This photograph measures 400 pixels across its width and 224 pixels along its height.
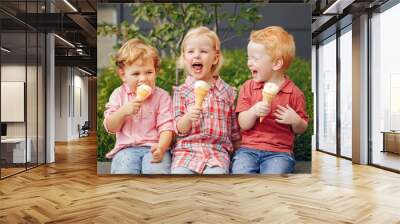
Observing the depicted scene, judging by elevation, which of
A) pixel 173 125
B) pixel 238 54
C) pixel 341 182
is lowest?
pixel 341 182

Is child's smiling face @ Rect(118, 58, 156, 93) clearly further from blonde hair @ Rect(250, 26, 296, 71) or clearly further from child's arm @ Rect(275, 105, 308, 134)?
child's arm @ Rect(275, 105, 308, 134)

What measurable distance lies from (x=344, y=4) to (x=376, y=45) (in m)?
1.25

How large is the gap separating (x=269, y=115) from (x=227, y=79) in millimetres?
828

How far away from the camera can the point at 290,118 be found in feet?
21.9

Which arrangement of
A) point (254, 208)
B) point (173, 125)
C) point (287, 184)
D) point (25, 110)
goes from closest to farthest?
point (254, 208) → point (287, 184) → point (173, 125) → point (25, 110)

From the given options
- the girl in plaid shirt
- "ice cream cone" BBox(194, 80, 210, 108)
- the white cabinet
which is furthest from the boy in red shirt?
the white cabinet

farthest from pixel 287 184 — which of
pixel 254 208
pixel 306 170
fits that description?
pixel 254 208

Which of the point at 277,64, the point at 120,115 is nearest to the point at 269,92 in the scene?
the point at 277,64

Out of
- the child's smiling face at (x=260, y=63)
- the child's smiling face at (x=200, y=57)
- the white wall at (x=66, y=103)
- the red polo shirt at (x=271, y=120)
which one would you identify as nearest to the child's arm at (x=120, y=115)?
the child's smiling face at (x=200, y=57)

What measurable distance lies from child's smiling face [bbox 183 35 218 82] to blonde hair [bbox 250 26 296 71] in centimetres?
67

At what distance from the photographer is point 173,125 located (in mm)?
6707

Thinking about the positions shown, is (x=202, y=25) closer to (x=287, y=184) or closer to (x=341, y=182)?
(x=287, y=184)

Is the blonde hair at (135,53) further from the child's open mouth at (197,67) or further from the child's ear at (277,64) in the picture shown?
the child's ear at (277,64)

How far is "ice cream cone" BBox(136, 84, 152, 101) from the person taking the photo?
6.55 metres
